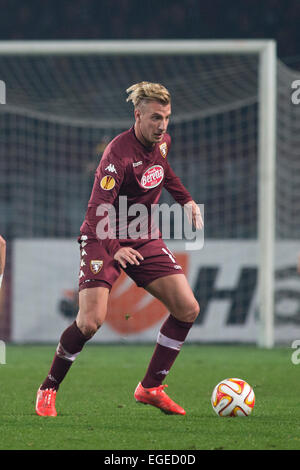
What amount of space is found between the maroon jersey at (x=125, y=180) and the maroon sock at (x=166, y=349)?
545mm

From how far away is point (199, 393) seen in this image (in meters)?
5.82

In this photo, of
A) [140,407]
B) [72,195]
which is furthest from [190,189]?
[140,407]

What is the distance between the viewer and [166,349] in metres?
4.89

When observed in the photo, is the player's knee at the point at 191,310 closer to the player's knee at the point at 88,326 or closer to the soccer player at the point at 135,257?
the soccer player at the point at 135,257

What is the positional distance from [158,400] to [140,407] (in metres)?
0.34

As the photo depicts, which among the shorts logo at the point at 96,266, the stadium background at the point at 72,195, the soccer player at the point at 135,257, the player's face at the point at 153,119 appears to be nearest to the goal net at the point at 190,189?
the stadium background at the point at 72,195

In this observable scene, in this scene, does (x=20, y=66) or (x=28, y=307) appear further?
(x=20, y=66)

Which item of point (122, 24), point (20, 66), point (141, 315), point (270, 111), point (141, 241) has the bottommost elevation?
point (141, 315)

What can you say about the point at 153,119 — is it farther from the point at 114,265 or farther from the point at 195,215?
the point at 114,265

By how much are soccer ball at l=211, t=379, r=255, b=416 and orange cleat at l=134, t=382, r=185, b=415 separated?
8.9 inches
